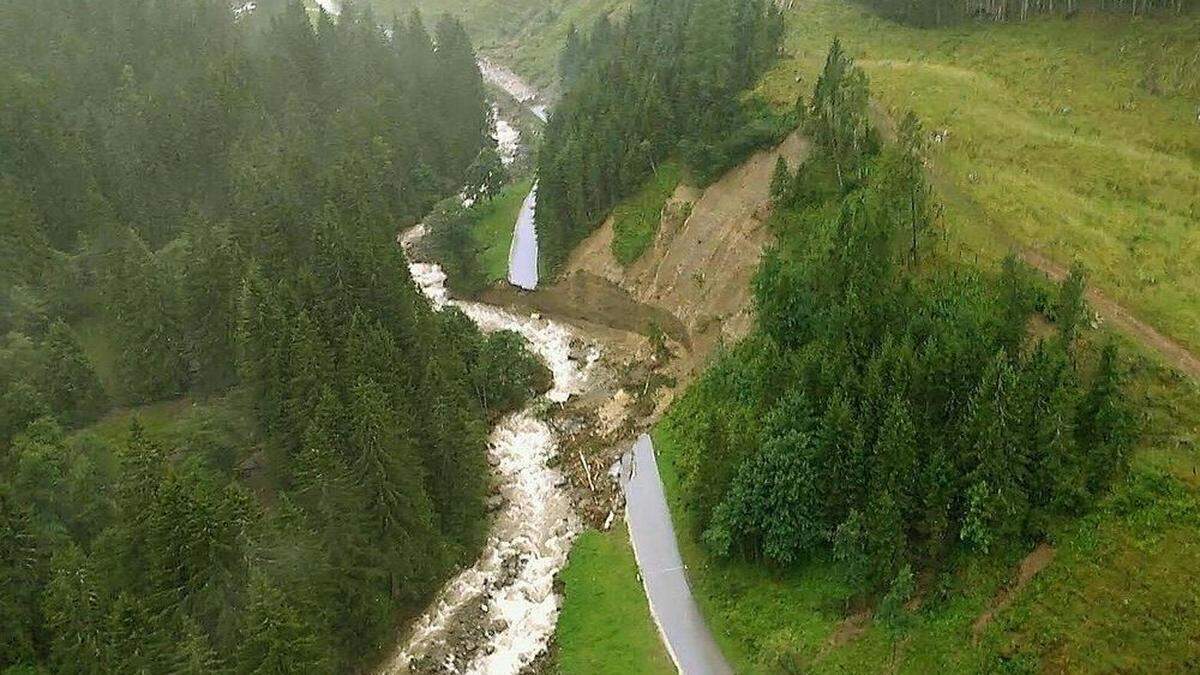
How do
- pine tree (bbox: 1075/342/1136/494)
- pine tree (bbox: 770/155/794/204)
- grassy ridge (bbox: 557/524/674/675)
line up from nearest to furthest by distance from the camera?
pine tree (bbox: 1075/342/1136/494)
grassy ridge (bbox: 557/524/674/675)
pine tree (bbox: 770/155/794/204)

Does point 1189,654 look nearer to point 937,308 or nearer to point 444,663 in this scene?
point 937,308

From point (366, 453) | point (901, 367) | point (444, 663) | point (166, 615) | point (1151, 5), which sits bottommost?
point (444, 663)

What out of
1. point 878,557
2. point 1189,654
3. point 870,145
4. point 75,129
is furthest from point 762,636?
point 75,129

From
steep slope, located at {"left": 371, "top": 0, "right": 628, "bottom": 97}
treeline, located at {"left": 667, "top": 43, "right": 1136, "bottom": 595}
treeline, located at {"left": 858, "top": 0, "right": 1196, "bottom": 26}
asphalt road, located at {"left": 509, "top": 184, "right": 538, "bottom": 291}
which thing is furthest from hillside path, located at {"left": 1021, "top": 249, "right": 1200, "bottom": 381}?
steep slope, located at {"left": 371, "top": 0, "right": 628, "bottom": 97}

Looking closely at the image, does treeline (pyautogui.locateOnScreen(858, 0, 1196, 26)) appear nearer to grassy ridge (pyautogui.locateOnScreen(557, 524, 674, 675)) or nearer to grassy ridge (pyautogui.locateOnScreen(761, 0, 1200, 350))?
grassy ridge (pyautogui.locateOnScreen(761, 0, 1200, 350))

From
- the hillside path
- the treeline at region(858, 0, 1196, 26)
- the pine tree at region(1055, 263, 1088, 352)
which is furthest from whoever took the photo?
the treeline at region(858, 0, 1196, 26)

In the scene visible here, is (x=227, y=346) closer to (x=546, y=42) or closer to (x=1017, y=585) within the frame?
(x=1017, y=585)
